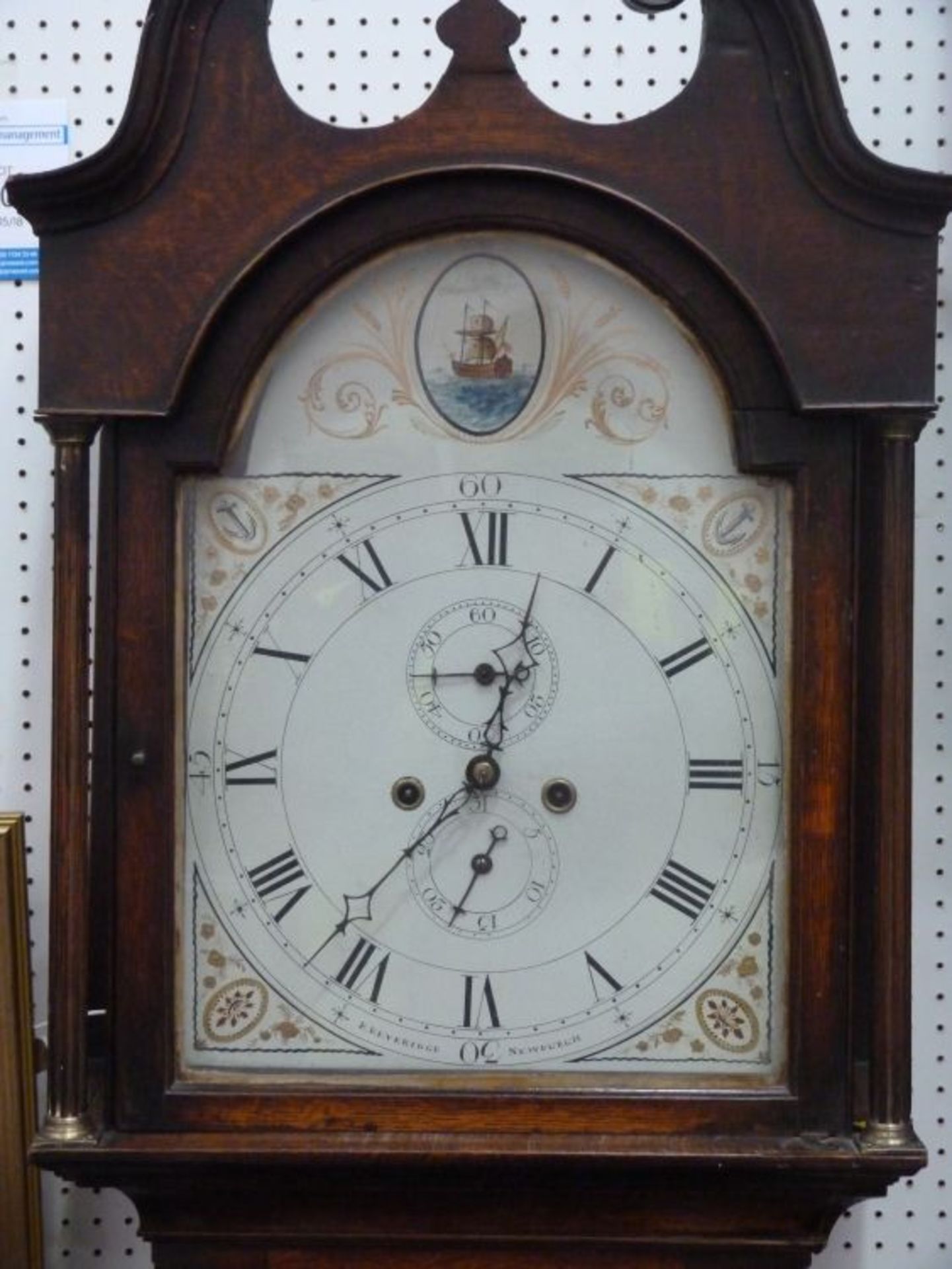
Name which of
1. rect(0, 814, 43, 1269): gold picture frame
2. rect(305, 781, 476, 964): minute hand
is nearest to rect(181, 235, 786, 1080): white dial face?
rect(305, 781, 476, 964): minute hand

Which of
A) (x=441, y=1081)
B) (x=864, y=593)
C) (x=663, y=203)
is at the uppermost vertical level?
(x=663, y=203)

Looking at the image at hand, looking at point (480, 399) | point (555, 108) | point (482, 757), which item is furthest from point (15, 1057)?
point (555, 108)

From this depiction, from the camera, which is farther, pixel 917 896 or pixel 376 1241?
pixel 917 896

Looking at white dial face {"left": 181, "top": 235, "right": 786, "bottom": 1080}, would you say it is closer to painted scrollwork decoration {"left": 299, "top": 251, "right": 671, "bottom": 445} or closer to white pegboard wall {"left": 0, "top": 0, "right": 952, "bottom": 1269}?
painted scrollwork decoration {"left": 299, "top": 251, "right": 671, "bottom": 445}

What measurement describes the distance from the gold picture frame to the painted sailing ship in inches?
17.2

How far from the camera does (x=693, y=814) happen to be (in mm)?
1036

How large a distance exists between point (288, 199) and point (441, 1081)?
0.52 meters

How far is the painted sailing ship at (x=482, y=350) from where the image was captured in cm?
104

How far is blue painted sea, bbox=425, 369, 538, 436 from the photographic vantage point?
3.42 ft

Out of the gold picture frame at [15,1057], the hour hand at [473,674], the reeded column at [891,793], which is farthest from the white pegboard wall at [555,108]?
the hour hand at [473,674]

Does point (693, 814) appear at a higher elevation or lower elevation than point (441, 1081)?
higher

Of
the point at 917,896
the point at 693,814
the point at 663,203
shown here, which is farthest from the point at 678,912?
the point at 663,203

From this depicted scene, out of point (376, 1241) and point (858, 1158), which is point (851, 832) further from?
point (376, 1241)

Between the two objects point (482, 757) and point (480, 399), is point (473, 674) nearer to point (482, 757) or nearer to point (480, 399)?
point (482, 757)
